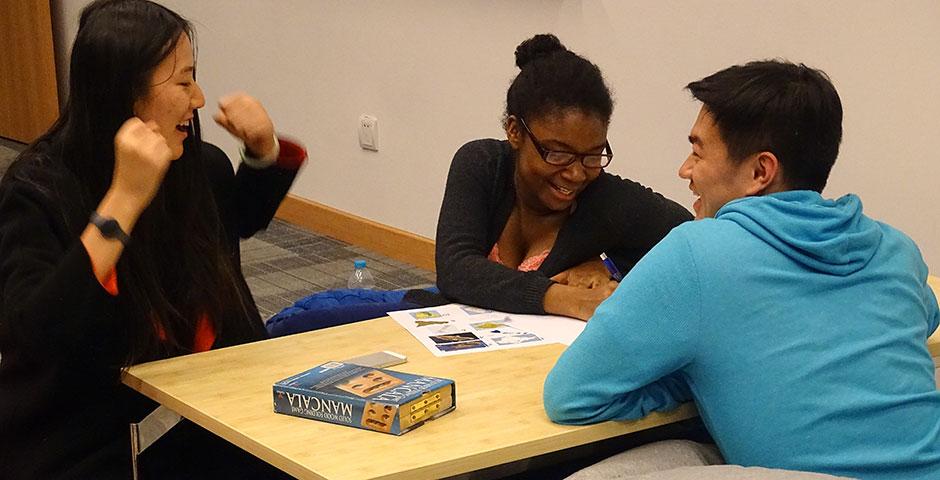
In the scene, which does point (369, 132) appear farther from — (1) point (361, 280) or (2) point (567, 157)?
(2) point (567, 157)

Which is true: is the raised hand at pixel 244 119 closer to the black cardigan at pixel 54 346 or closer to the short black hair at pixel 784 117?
the black cardigan at pixel 54 346

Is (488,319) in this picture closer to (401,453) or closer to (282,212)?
(401,453)

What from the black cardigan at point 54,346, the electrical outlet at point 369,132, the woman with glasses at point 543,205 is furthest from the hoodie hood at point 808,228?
the electrical outlet at point 369,132

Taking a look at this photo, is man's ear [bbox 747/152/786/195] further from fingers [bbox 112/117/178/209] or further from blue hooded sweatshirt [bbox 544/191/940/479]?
fingers [bbox 112/117/178/209]

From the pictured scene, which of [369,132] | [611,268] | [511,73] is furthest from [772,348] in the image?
[369,132]

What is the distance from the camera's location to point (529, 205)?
2883 millimetres

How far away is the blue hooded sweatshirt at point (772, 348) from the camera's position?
1907 millimetres

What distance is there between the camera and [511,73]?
191 inches

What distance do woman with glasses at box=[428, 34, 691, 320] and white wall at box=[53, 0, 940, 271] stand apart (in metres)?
1.05

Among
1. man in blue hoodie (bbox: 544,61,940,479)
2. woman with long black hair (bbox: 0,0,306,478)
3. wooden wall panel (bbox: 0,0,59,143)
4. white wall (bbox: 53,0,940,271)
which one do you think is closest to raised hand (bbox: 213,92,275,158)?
woman with long black hair (bbox: 0,0,306,478)

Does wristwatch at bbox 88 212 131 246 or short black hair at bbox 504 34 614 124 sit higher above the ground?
short black hair at bbox 504 34 614 124

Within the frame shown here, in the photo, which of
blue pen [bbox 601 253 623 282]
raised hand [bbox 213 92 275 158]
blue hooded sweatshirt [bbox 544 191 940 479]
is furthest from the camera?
blue pen [bbox 601 253 623 282]

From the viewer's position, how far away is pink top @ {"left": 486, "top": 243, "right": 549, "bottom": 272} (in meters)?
2.87

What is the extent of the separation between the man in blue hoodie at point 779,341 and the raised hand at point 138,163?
0.71 metres
